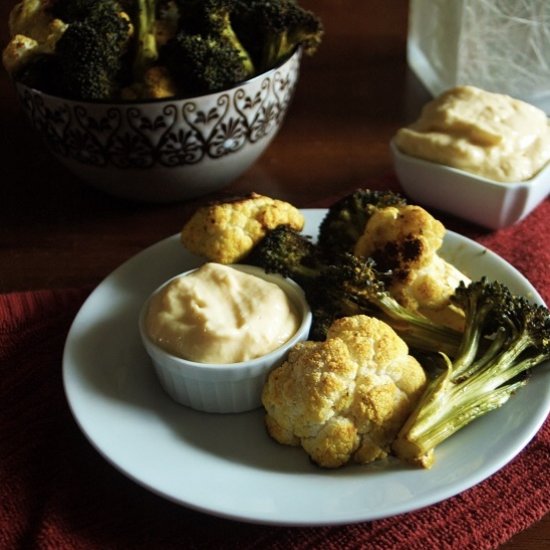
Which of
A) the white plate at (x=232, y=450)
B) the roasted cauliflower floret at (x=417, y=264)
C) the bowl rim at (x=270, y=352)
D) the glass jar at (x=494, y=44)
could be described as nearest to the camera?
the white plate at (x=232, y=450)

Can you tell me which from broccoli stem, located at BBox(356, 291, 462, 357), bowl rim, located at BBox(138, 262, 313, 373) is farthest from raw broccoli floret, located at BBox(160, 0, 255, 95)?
broccoli stem, located at BBox(356, 291, 462, 357)

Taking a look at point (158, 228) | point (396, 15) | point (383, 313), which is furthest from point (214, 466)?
point (396, 15)

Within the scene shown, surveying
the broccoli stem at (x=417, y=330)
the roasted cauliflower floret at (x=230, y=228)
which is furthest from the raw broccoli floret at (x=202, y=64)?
the broccoli stem at (x=417, y=330)

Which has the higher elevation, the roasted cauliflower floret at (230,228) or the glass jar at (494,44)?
the glass jar at (494,44)

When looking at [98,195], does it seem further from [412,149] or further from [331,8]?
[331,8]

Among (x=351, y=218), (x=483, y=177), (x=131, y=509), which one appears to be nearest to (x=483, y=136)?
(x=483, y=177)

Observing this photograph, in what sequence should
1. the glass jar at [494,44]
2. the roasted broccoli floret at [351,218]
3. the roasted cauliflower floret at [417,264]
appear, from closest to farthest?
the roasted cauliflower floret at [417,264] → the roasted broccoli floret at [351,218] → the glass jar at [494,44]

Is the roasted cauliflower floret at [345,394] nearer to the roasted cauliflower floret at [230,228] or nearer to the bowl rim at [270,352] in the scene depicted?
the bowl rim at [270,352]

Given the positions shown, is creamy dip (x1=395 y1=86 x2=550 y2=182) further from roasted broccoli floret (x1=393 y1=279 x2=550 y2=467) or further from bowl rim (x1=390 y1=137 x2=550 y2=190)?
roasted broccoli floret (x1=393 y1=279 x2=550 y2=467)
